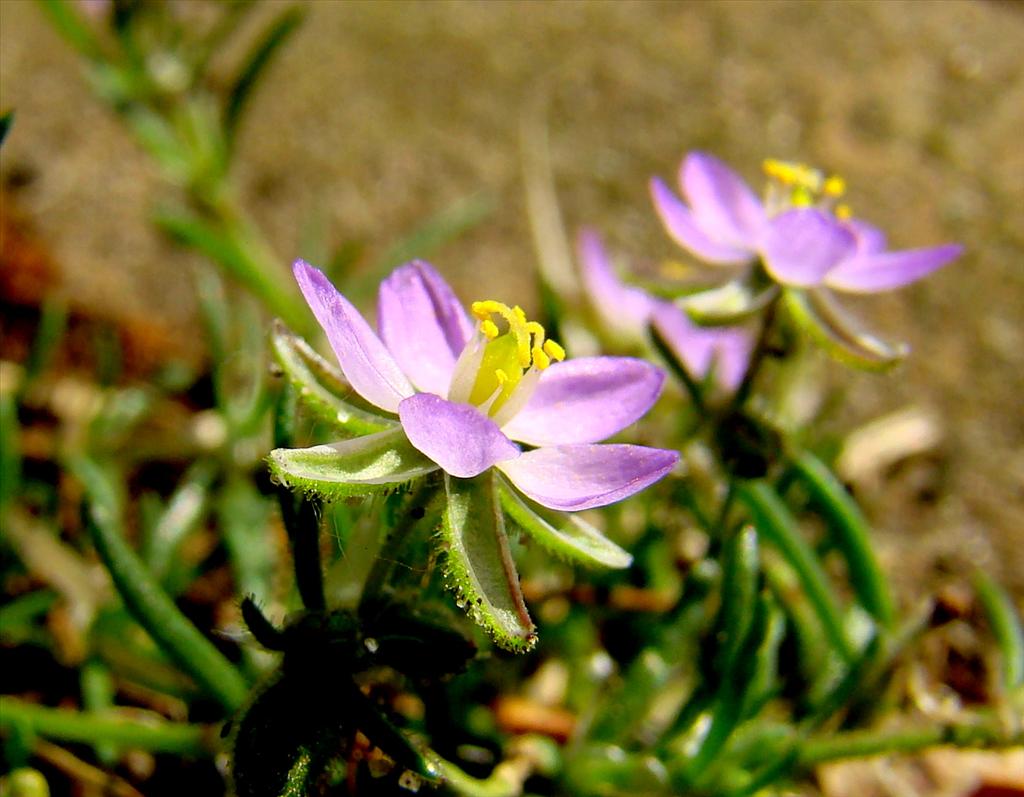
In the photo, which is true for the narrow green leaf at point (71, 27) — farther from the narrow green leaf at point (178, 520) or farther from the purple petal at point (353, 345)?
the purple petal at point (353, 345)

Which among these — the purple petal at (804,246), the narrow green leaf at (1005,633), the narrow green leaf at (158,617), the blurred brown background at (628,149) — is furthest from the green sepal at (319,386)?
the blurred brown background at (628,149)

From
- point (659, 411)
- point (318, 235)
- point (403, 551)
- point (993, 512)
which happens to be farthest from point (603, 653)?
point (318, 235)

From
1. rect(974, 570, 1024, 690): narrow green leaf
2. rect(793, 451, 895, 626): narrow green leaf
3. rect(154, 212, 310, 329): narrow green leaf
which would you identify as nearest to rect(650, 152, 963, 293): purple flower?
rect(793, 451, 895, 626): narrow green leaf

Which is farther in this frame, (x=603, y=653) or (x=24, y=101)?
(x=24, y=101)

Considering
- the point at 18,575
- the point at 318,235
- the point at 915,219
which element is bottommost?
the point at 915,219

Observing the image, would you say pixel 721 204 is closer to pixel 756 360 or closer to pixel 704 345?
pixel 756 360

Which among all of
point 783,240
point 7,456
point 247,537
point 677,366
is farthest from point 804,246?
point 7,456

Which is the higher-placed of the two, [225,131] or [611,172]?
[225,131]

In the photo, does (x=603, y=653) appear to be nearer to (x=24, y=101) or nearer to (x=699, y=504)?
(x=699, y=504)
